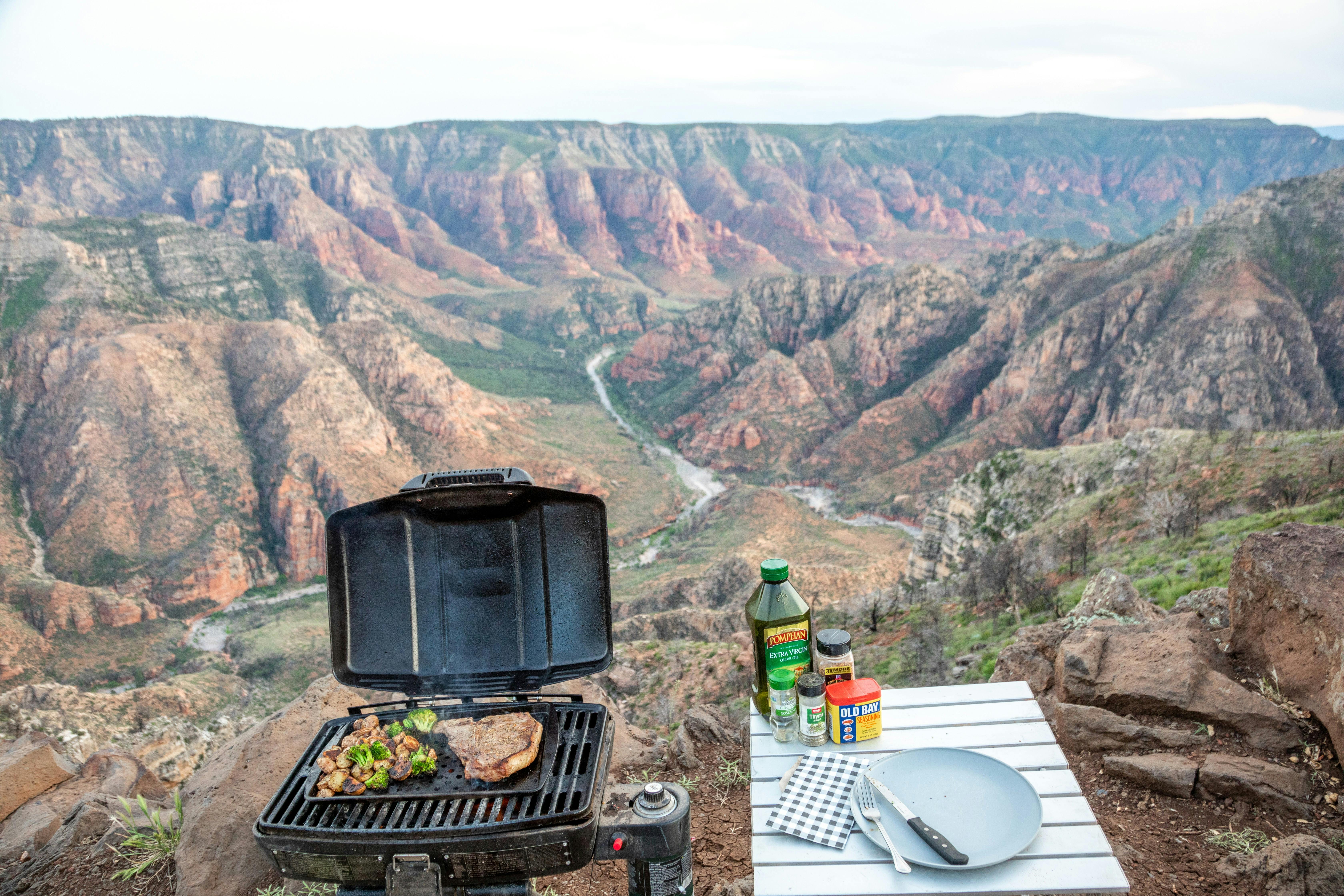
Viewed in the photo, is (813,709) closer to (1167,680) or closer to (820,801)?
(820,801)

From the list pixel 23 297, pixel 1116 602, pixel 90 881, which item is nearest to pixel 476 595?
pixel 90 881

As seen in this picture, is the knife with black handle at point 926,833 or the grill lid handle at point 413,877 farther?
the grill lid handle at point 413,877

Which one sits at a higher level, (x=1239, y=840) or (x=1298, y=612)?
(x=1298, y=612)

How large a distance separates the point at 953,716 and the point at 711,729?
11.5ft

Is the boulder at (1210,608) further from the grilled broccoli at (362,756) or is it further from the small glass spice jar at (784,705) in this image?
the grilled broccoli at (362,756)

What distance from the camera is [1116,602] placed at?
7.47 metres

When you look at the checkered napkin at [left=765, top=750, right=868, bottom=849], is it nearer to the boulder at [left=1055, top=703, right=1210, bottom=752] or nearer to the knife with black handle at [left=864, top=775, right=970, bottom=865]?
the knife with black handle at [left=864, top=775, right=970, bottom=865]

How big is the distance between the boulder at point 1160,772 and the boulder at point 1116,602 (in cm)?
233

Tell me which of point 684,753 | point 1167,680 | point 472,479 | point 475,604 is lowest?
point 684,753

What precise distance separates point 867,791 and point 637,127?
→ 187 m

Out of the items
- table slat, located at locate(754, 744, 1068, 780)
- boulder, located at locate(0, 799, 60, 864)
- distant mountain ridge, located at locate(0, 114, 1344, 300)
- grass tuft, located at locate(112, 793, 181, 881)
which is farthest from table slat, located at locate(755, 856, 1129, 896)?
distant mountain ridge, located at locate(0, 114, 1344, 300)

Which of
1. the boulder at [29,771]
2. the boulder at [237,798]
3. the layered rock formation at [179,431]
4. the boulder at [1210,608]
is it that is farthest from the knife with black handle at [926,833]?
the layered rock formation at [179,431]

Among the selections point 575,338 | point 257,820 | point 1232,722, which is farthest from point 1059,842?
point 575,338

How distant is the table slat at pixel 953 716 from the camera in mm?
3621
